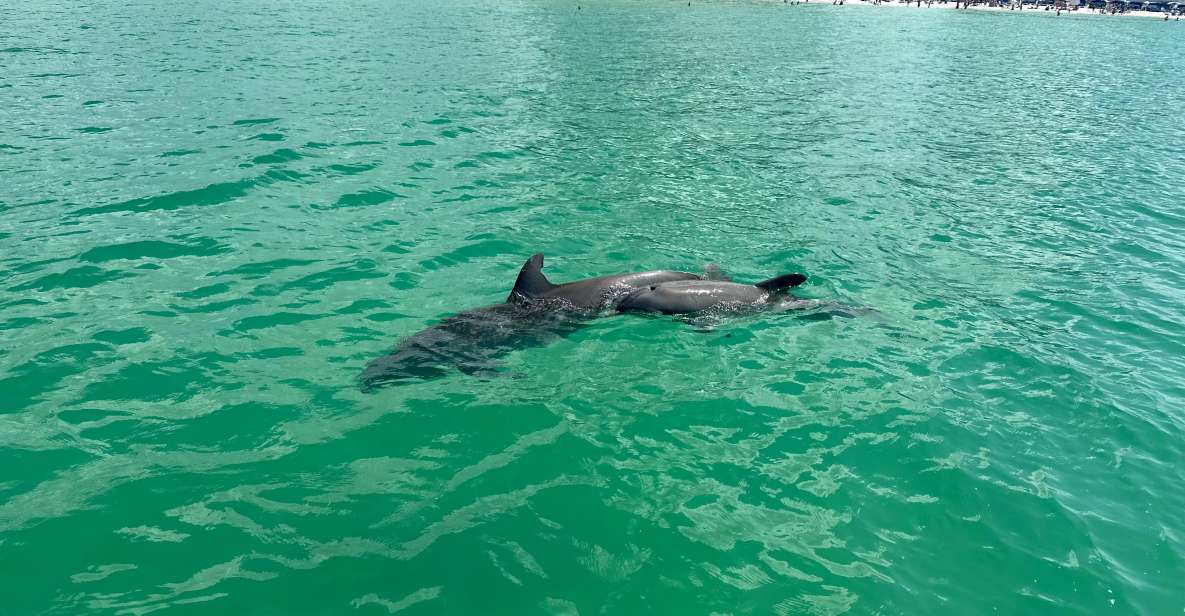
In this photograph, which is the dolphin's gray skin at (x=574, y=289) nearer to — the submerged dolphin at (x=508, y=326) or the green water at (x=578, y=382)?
the submerged dolphin at (x=508, y=326)

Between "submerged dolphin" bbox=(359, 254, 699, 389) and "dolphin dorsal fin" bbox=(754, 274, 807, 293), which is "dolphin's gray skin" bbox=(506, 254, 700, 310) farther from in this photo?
"dolphin dorsal fin" bbox=(754, 274, 807, 293)

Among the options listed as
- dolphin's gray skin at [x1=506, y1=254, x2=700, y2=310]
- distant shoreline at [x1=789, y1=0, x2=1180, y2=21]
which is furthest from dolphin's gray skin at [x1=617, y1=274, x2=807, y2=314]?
distant shoreline at [x1=789, y1=0, x2=1180, y2=21]

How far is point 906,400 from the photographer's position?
29.4ft

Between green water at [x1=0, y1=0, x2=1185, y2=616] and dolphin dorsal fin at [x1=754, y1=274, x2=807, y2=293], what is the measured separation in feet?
2.13

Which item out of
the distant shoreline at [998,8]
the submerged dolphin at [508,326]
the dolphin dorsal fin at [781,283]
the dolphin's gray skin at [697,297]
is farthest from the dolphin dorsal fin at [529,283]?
the distant shoreline at [998,8]

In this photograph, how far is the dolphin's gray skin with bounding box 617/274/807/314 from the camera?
1080cm

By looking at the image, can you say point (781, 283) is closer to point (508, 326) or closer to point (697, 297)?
point (697, 297)

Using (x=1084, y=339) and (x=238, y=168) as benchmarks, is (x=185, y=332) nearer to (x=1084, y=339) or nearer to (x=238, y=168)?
(x=238, y=168)

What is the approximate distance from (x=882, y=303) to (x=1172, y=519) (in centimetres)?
519

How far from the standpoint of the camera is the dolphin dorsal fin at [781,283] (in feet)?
36.4

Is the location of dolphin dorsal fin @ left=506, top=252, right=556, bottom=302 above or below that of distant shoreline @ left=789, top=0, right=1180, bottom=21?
below

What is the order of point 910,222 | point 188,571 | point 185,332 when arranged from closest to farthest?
point 188,571 < point 185,332 < point 910,222

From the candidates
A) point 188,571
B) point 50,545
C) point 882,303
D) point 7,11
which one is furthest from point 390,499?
point 7,11

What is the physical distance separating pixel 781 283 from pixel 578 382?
3927 mm
